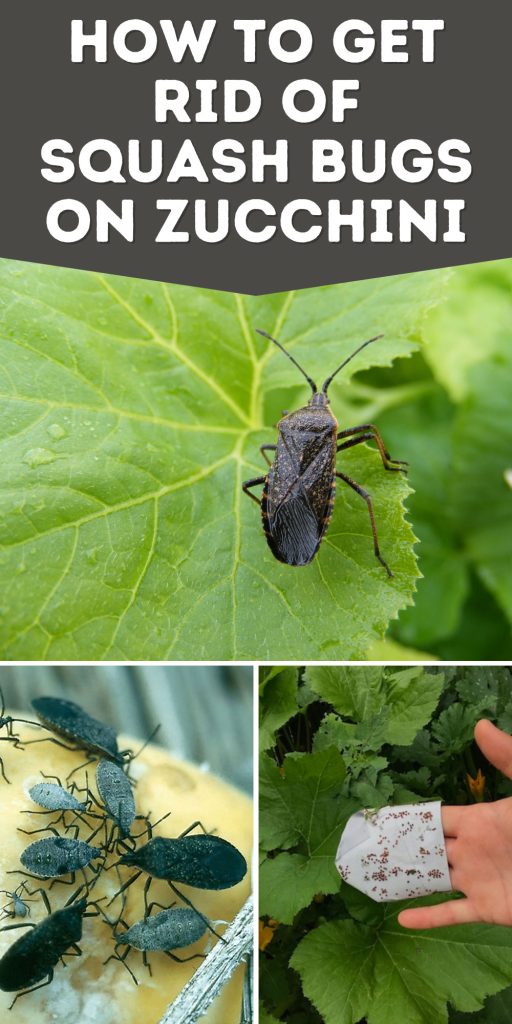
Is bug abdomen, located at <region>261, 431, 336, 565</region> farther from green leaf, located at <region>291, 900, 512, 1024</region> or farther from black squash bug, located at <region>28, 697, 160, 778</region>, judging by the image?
green leaf, located at <region>291, 900, 512, 1024</region>

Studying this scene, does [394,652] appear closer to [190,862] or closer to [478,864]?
[478,864]

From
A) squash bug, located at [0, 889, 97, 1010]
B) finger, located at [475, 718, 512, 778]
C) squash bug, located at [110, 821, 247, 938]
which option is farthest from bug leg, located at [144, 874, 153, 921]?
finger, located at [475, 718, 512, 778]

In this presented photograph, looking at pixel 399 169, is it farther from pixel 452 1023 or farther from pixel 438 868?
pixel 452 1023

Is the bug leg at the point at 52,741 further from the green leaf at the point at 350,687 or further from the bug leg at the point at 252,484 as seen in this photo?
the bug leg at the point at 252,484

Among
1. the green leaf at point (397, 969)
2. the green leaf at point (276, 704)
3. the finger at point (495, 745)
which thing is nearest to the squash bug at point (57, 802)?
the green leaf at point (276, 704)

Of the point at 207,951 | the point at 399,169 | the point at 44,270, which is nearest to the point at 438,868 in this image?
the point at 207,951
